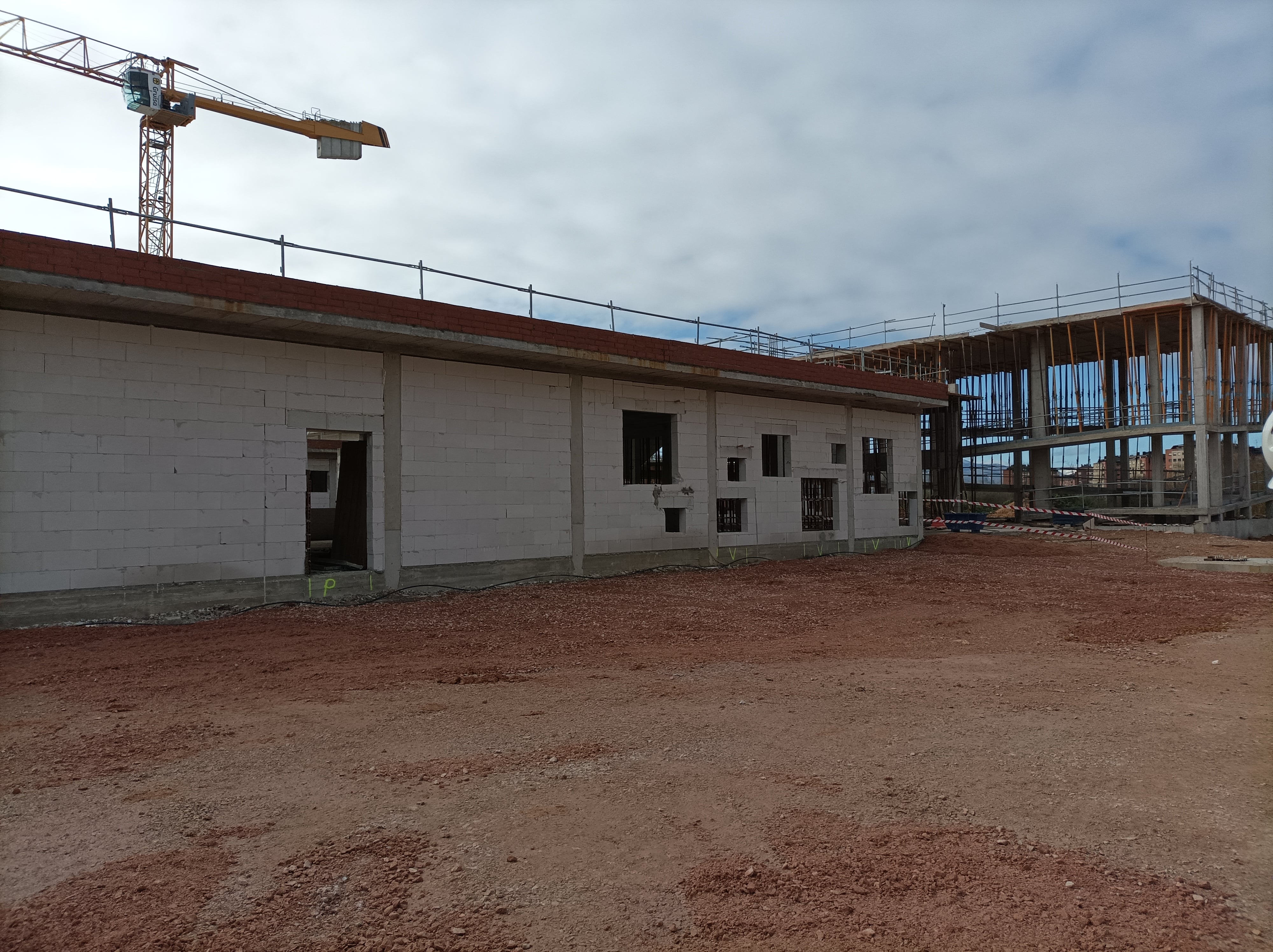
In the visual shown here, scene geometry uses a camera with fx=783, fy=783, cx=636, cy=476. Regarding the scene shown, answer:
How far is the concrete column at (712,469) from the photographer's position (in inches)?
765

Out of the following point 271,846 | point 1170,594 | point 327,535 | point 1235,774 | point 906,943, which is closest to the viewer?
point 906,943

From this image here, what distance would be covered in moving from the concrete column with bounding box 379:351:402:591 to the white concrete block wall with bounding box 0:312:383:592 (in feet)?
2.34

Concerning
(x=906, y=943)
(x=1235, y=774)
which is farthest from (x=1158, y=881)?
(x=1235, y=774)

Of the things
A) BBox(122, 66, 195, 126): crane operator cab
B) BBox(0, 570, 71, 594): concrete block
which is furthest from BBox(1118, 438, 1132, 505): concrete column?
BBox(122, 66, 195, 126): crane operator cab

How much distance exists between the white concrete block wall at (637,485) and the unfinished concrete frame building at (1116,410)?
657 inches

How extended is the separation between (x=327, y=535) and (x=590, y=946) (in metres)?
20.1

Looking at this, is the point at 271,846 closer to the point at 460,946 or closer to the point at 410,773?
the point at 410,773

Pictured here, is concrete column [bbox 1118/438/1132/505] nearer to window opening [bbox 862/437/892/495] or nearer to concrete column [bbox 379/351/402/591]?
window opening [bbox 862/437/892/495]

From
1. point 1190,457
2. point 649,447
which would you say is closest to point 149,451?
point 649,447

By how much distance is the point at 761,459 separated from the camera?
68.5ft

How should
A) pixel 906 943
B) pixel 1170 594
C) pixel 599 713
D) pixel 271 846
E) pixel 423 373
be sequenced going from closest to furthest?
pixel 906 943 → pixel 271 846 → pixel 599 713 → pixel 1170 594 → pixel 423 373

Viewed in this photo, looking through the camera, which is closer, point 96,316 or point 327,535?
point 96,316

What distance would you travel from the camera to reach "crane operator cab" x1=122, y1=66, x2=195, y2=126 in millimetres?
40406

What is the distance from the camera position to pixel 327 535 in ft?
70.3
